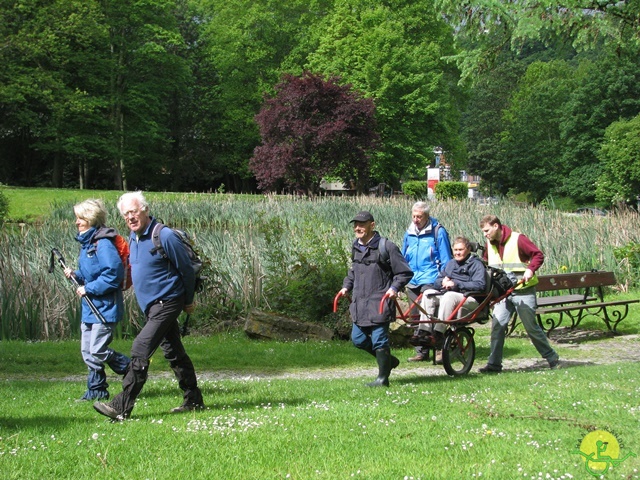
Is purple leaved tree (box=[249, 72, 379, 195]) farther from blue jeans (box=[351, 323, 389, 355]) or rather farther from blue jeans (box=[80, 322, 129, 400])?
blue jeans (box=[80, 322, 129, 400])

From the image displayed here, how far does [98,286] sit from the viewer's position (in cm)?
642

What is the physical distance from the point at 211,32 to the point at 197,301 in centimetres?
4408

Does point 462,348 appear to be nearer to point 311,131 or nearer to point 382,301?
point 382,301

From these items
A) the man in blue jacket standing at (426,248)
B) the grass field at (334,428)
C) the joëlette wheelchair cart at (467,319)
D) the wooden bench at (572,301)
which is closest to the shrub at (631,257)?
the wooden bench at (572,301)

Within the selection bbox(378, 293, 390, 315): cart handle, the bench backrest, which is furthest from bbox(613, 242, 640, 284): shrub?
bbox(378, 293, 390, 315): cart handle

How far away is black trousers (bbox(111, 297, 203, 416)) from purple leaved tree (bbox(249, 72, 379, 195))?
77.3 ft

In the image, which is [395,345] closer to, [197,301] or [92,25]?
[197,301]

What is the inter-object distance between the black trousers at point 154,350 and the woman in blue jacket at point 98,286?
73 cm

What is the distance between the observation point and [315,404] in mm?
6215

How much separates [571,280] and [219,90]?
43557mm

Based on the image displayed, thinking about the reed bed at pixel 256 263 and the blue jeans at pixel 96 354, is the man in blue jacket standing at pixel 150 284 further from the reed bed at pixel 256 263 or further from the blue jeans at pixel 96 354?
the reed bed at pixel 256 263

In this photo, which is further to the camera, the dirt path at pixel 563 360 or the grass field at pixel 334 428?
the dirt path at pixel 563 360

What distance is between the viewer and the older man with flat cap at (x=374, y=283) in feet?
22.9

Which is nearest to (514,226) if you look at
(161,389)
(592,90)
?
(161,389)
